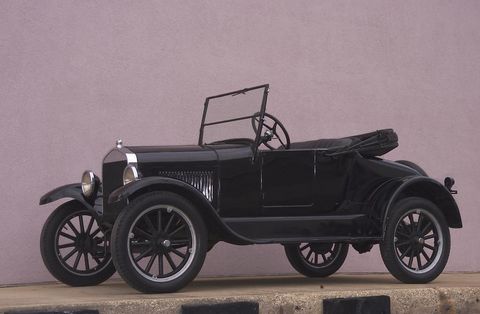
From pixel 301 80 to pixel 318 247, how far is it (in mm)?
2154

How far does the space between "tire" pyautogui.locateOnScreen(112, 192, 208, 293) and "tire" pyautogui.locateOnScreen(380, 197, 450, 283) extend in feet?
5.36

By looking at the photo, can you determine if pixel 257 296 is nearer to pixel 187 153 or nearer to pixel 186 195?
pixel 186 195

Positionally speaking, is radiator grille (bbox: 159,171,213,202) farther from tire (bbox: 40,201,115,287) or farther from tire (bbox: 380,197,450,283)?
tire (bbox: 380,197,450,283)

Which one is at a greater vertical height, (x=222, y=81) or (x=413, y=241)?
(x=222, y=81)

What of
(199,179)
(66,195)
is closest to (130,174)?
(199,179)

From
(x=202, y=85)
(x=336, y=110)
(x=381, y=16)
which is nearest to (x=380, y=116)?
(x=336, y=110)

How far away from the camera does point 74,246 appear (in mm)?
6902

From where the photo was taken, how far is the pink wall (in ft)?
24.8

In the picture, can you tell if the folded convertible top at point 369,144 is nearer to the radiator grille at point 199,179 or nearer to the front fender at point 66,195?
the radiator grille at point 199,179

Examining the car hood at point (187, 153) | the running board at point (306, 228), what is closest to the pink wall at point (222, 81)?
the car hood at point (187, 153)

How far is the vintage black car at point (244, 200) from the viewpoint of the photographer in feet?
18.9

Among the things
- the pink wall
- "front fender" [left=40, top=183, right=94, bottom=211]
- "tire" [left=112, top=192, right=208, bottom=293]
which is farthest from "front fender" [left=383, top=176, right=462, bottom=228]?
"front fender" [left=40, top=183, right=94, bottom=211]

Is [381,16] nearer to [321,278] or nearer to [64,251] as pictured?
[321,278]

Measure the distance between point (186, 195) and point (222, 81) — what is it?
8.88ft
